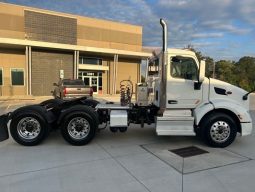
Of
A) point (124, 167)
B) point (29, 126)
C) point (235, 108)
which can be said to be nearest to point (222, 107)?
point (235, 108)

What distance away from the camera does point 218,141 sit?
6922 millimetres

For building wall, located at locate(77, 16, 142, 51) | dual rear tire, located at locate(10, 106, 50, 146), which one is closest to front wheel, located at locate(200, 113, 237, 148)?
dual rear tire, located at locate(10, 106, 50, 146)

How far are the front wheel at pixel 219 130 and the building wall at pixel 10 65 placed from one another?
2627cm

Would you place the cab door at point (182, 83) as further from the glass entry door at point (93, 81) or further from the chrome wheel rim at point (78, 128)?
the glass entry door at point (93, 81)

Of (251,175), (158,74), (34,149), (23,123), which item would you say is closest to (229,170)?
(251,175)

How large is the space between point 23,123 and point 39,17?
1020 inches

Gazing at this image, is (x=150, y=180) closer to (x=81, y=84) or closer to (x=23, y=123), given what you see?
(x=23, y=123)

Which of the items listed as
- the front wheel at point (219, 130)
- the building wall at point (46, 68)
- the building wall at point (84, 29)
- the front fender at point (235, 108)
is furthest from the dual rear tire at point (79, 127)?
the building wall at point (84, 29)

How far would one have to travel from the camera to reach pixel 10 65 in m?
29.0

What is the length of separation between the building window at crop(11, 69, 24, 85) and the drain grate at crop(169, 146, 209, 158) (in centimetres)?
2647

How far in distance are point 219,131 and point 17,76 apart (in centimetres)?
2697

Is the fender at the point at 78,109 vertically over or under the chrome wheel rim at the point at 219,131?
over

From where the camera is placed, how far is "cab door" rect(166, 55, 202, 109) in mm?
7043

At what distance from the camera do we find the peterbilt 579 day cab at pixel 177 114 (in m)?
6.91
